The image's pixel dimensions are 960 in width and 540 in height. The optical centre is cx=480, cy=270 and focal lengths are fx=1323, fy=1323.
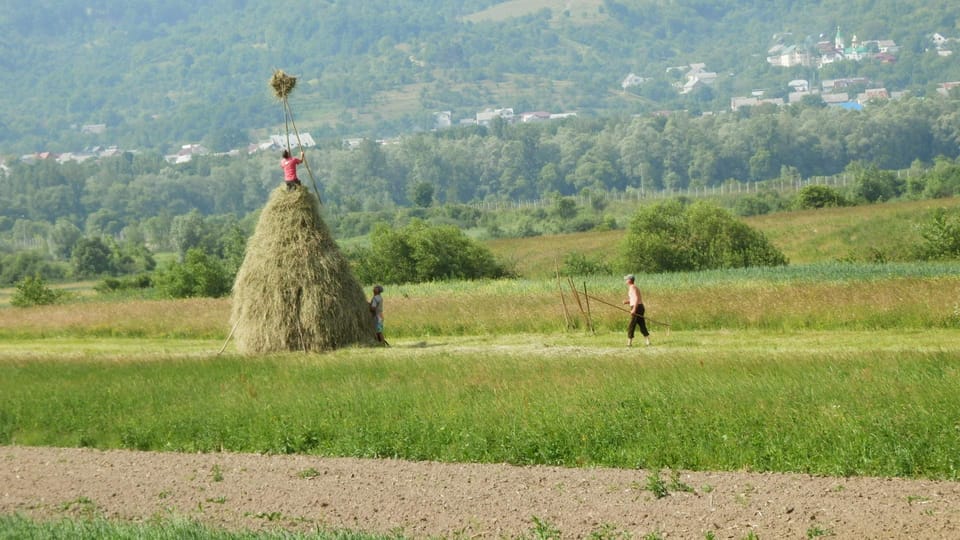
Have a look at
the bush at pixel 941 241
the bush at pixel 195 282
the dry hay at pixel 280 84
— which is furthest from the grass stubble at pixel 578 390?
the bush at pixel 195 282

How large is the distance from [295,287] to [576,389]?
928cm

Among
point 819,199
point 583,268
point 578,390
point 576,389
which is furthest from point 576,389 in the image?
point 819,199

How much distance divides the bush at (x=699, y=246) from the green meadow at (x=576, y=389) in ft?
56.5

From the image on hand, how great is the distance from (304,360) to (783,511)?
13500 mm

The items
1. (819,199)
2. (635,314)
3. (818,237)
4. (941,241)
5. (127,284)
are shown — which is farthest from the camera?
(819,199)

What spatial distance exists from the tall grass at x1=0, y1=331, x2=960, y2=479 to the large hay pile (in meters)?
1.29

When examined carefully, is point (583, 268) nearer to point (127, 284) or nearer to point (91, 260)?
point (127, 284)

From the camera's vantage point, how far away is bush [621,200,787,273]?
53.0 metres

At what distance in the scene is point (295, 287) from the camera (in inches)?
1102

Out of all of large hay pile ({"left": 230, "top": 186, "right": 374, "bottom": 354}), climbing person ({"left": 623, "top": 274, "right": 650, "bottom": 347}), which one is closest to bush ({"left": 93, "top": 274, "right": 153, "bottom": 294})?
large hay pile ({"left": 230, "top": 186, "right": 374, "bottom": 354})

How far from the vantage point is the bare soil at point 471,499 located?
14.0 metres

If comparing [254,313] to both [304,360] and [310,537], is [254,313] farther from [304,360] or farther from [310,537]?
[310,537]

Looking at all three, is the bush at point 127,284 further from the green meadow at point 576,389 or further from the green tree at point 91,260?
the green tree at point 91,260

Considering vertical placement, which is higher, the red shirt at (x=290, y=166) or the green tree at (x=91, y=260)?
the red shirt at (x=290, y=166)
